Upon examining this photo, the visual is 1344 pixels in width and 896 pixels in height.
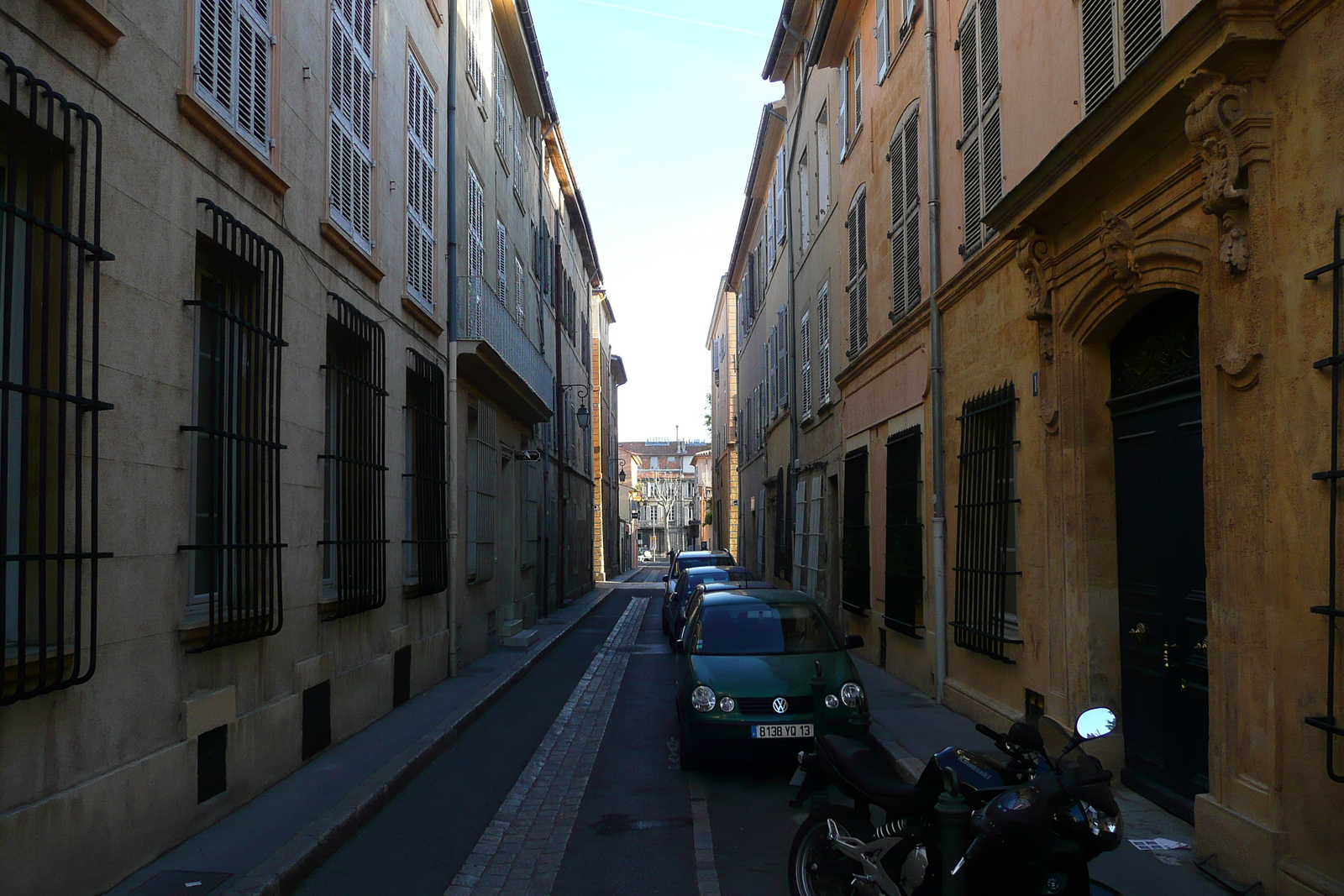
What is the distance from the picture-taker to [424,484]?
40.1ft

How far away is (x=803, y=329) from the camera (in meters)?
21.3

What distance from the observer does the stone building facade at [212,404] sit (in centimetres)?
470

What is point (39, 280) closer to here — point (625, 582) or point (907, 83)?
point (907, 83)

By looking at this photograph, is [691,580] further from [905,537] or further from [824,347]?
[905,537]

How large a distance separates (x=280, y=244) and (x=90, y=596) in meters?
3.71

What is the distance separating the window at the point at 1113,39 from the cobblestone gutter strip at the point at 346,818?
21.2ft

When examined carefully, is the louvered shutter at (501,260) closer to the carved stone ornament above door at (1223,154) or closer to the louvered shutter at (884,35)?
the louvered shutter at (884,35)

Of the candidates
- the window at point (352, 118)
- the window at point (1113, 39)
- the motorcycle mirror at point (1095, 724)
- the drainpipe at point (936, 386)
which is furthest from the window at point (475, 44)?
the motorcycle mirror at point (1095, 724)

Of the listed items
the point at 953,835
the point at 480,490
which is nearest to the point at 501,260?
the point at 480,490

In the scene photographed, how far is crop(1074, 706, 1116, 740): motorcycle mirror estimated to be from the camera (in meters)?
3.76

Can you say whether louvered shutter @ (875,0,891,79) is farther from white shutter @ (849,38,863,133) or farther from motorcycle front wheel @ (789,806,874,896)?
motorcycle front wheel @ (789,806,874,896)

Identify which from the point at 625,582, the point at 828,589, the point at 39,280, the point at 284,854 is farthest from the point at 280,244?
the point at 625,582

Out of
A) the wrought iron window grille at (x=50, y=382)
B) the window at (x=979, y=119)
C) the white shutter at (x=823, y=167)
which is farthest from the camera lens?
the white shutter at (x=823, y=167)

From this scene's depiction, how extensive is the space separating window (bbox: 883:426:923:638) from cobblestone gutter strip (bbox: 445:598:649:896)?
A: 12.0ft
